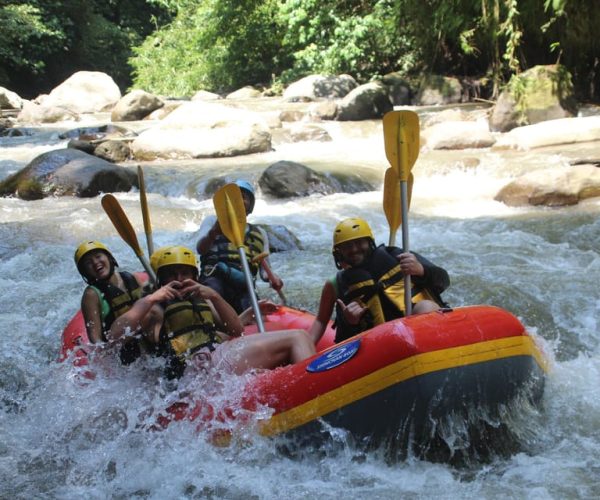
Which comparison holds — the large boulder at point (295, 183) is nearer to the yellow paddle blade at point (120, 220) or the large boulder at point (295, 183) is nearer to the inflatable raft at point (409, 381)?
the yellow paddle blade at point (120, 220)

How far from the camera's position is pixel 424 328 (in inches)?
97.4

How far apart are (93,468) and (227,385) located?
62 centimetres

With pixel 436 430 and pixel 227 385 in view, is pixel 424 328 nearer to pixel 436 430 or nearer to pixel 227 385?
pixel 436 430

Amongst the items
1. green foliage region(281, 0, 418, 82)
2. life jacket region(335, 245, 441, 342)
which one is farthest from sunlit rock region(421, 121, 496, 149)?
life jacket region(335, 245, 441, 342)

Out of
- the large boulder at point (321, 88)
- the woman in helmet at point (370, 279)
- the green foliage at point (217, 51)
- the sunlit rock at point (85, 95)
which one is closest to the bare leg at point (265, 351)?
the woman in helmet at point (370, 279)

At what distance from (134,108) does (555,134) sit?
8159mm

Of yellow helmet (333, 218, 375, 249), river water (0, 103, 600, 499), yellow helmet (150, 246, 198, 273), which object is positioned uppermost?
yellow helmet (333, 218, 375, 249)

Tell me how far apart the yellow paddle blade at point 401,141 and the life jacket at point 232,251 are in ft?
3.30

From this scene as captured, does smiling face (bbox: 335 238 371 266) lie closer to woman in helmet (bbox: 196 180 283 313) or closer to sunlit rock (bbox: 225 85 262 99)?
woman in helmet (bbox: 196 180 283 313)

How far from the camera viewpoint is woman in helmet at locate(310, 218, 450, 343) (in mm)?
2896

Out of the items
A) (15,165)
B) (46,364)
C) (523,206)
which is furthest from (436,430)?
(15,165)

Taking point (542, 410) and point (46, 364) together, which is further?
point (46, 364)

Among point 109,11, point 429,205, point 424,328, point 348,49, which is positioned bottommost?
point 429,205

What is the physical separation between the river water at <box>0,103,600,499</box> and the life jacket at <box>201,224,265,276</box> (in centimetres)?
95
